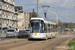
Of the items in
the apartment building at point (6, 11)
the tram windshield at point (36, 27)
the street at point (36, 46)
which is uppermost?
the apartment building at point (6, 11)

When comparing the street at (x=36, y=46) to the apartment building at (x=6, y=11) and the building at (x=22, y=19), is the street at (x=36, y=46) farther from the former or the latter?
the building at (x=22, y=19)

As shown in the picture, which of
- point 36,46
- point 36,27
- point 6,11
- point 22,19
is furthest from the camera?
point 22,19

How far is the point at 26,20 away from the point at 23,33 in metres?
66.0

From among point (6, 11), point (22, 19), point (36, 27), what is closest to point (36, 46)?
point (36, 27)

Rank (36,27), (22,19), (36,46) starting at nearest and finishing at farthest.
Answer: (36,46)
(36,27)
(22,19)

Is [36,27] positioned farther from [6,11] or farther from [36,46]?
[6,11]

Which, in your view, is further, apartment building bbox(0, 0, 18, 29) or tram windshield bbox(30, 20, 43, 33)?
apartment building bbox(0, 0, 18, 29)

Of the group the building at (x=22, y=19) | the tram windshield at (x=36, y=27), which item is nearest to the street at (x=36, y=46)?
the tram windshield at (x=36, y=27)

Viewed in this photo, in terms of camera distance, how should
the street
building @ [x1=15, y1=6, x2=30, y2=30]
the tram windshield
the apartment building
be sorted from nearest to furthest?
the street
the tram windshield
the apartment building
building @ [x1=15, y1=6, x2=30, y2=30]

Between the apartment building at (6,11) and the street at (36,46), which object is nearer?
the street at (36,46)

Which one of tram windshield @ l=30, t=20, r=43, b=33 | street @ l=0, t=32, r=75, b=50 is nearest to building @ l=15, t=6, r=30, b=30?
tram windshield @ l=30, t=20, r=43, b=33

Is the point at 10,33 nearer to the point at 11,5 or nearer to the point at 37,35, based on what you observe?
the point at 37,35

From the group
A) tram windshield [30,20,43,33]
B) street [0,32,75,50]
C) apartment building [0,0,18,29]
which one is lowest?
street [0,32,75,50]

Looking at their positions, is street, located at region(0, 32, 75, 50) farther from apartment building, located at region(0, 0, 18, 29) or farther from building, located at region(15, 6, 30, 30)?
building, located at region(15, 6, 30, 30)
